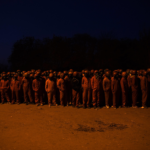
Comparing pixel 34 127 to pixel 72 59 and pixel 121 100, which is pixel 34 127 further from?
pixel 72 59

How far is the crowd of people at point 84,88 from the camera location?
10156mm

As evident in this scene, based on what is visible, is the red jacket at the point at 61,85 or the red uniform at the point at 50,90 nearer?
the red jacket at the point at 61,85

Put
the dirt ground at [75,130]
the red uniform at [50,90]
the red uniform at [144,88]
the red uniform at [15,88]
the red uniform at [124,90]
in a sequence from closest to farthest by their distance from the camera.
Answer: the dirt ground at [75,130] < the red uniform at [144,88] < the red uniform at [124,90] < the red uniform at [50,90] < the red uniform at [15,88]

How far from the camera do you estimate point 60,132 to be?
6176mm

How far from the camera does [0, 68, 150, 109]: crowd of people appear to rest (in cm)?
1016

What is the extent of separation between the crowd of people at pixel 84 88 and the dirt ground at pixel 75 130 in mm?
1465

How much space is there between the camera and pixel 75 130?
6383 millimetres

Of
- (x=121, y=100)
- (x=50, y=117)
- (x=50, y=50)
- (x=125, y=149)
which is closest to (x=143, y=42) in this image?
(x=50, y=50)

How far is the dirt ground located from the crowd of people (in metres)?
1.46

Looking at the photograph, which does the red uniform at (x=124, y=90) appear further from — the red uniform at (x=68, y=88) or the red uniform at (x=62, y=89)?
the red uniform at (x=62, y=89)

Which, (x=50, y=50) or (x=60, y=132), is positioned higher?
(x=50, y=50)

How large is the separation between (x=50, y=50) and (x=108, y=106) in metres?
18.1

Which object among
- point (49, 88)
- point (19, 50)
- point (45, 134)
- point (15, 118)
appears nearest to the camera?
point (45, 134)

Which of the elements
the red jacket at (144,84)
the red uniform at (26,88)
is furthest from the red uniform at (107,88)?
the red uniform at (26,88)
